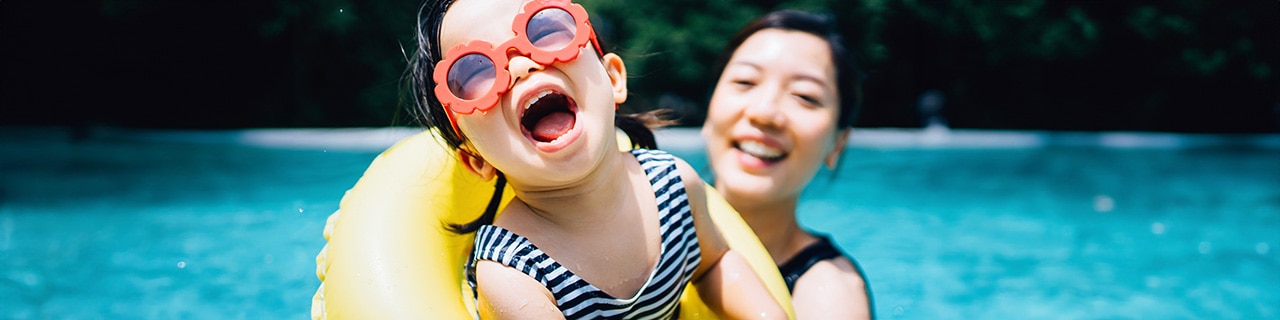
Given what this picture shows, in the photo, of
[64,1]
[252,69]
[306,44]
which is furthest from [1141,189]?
[64,1]

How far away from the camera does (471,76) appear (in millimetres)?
1376

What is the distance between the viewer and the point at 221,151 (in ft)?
35.0

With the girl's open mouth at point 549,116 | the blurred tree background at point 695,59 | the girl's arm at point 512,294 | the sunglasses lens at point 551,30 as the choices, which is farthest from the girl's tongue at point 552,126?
the blurred tree background at point 695,59

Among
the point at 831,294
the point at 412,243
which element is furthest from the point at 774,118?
the point at 412,243

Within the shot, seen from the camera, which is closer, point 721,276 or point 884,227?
point 721,276

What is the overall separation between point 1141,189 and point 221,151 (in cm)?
909

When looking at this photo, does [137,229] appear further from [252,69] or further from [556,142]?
[252,69]

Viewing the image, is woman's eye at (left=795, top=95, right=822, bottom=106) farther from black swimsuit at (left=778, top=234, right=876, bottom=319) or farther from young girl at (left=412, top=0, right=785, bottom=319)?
young girl at (left=412, top=0, right=785, bottom=319)

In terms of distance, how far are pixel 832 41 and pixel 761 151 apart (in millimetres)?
358

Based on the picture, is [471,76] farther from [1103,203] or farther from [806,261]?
[1103,203]

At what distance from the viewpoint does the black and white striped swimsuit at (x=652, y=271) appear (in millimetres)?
1478

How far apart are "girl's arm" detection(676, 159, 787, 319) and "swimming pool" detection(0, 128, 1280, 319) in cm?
343

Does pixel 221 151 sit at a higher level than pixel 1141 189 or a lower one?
lower

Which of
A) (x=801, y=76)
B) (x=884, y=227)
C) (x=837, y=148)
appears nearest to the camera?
(x=801, y=76)
